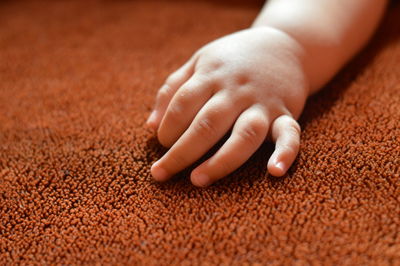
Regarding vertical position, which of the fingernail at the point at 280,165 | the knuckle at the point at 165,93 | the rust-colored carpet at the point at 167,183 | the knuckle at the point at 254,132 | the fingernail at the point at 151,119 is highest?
the knuckle at the point at 165,93

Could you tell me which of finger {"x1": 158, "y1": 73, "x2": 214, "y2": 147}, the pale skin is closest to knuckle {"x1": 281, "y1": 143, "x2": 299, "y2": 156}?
the pale skin

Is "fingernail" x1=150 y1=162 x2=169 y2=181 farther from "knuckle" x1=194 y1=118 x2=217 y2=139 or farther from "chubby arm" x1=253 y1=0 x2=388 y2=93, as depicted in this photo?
"chubby arm" x1=253 y1=0 x2=388 y2=93

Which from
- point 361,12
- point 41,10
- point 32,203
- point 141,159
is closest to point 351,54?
point 361,12

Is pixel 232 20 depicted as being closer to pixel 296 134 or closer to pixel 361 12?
pixel 361 12

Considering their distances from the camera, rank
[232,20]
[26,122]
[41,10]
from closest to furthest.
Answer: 1. [26,122]
2. [232,20]
3. [41,10]

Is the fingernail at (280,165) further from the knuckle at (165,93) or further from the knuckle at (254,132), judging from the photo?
the knuckle at (165,93)

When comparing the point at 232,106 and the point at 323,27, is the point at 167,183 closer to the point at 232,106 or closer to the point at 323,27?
the point at 232,106

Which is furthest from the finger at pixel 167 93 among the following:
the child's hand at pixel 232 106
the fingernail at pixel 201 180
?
the fingernail at pixel 201 180
